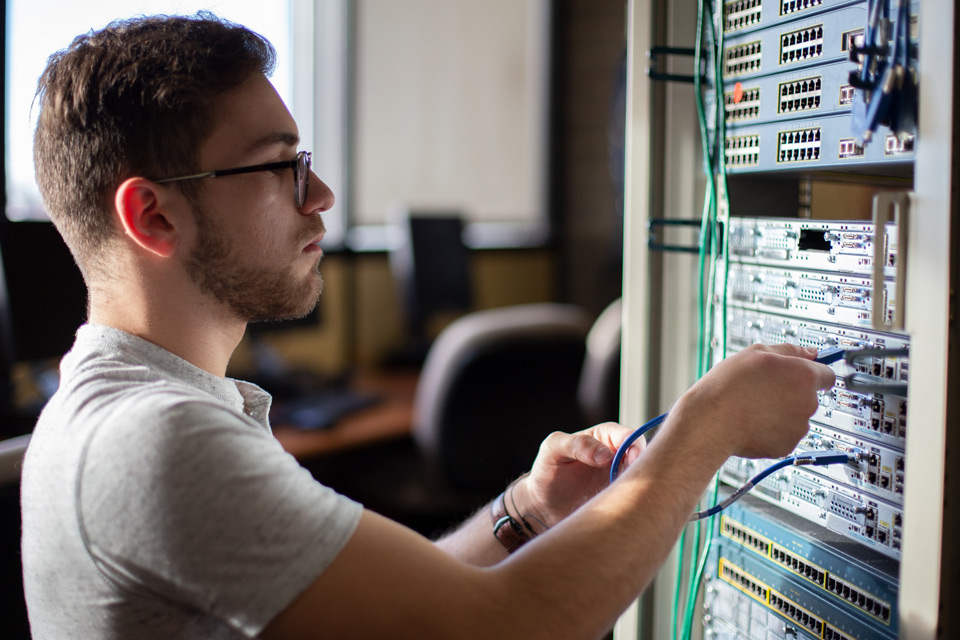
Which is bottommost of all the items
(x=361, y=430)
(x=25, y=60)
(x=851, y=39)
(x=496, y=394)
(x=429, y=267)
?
(x=361, y=430)

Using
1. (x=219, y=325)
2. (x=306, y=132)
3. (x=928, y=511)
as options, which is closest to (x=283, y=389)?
(x=306, y=132)

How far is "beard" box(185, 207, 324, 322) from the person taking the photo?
923mm

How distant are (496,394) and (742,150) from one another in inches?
55.8

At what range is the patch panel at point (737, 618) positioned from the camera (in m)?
0.93

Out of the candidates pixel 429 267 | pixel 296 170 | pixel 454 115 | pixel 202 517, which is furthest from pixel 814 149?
pixel 454 115

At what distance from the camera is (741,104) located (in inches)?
37.4

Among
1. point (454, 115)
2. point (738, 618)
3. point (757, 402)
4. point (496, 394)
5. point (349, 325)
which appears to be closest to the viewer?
point (757, 402)

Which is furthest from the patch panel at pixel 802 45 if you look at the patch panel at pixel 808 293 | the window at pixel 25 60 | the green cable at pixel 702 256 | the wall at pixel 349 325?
the wall at pixel 349 325

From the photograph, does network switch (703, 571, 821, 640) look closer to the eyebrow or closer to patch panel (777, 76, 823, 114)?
patch panel (777, 76, 823, 114)

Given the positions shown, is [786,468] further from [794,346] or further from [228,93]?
[228,93]

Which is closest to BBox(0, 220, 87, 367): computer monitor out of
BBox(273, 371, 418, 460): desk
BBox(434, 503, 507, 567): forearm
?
BBox(273, 371, 418, 460): desk

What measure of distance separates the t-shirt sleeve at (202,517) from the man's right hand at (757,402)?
0.34 m

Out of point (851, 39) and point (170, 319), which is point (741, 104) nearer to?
point (851, 39)

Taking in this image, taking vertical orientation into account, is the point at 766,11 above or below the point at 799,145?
above
